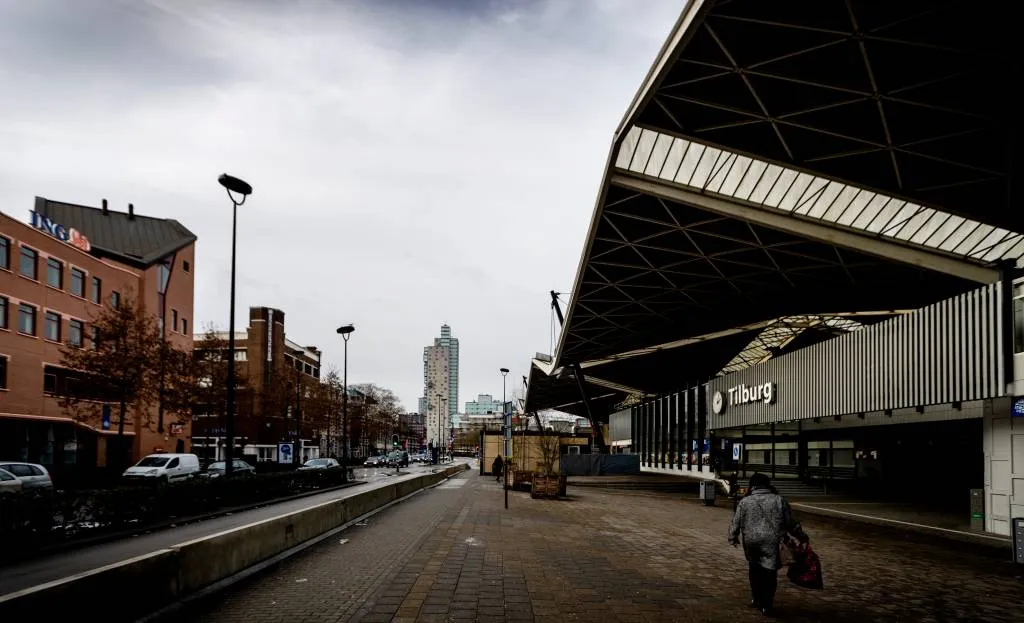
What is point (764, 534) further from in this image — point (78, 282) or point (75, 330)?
point (78, 282)

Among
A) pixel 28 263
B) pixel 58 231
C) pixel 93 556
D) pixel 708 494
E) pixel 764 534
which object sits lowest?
pixel 708 494

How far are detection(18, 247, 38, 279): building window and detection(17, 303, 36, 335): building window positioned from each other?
1.69 metres

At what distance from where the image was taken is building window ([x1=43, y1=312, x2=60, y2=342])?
145ft

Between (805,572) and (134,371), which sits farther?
(134,371)

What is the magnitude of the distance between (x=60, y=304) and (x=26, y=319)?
318 cm

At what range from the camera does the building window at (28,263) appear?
41688 mm

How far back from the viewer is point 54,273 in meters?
45.0

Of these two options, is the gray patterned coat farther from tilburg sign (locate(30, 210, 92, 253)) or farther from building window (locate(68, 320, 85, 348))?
building window (locate(68, 320, 85, 348))

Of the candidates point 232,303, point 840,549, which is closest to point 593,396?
point 232,303

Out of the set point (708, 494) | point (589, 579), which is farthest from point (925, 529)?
point (589, 579)

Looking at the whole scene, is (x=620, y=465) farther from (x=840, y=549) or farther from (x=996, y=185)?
(x=840, y=549)

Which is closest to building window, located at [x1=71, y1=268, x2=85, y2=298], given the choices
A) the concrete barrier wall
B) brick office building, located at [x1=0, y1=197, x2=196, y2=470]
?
brick office building, located at [x1=0, y1=197, x2=196, y2=470]

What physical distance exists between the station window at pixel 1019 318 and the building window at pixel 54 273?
45.8 meters

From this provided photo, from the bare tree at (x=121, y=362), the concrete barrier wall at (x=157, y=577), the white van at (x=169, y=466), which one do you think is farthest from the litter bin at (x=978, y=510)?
the bare tree at (x=121, y=362)
